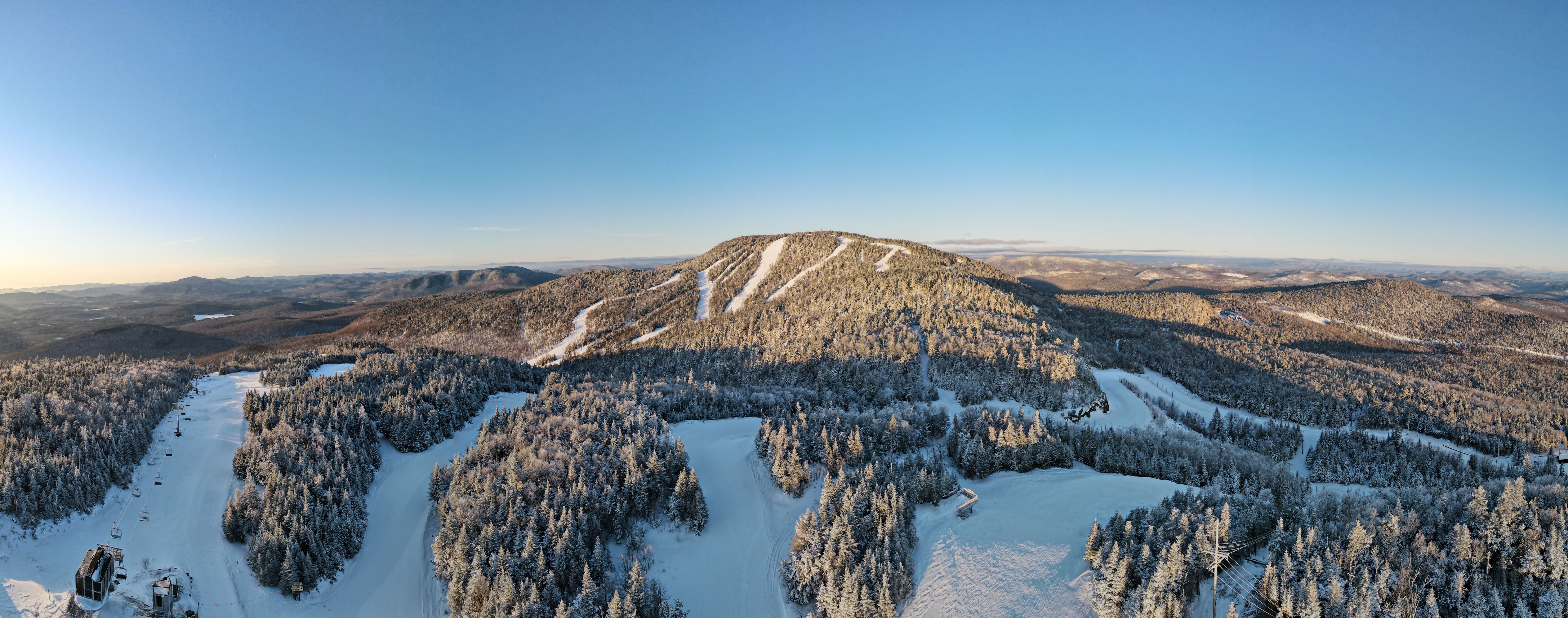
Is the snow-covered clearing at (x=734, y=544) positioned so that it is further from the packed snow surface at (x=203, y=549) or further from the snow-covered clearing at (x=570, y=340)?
the snow-covered clearing at (x=570, y=340)

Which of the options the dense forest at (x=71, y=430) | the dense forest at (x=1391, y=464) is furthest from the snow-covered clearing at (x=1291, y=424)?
the dense forest at (x=71, y=430)

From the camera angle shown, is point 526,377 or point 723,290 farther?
point 723,290

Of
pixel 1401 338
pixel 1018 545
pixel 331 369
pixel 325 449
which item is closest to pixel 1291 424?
pixel 1018 545

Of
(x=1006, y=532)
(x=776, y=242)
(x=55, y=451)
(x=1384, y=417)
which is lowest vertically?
(x=1384, y=417)

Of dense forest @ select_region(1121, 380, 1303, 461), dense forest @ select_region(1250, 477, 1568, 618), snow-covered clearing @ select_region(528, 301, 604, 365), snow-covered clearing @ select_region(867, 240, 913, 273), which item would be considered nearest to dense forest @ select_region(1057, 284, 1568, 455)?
dense forest @ select_region(1121, 380, 1303, 461)

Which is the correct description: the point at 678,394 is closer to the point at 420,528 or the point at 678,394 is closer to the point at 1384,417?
the point at 420,528

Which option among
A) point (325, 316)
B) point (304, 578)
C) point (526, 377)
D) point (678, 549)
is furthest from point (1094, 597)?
point (325, 316)

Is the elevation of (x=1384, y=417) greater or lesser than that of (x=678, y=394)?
lesser
